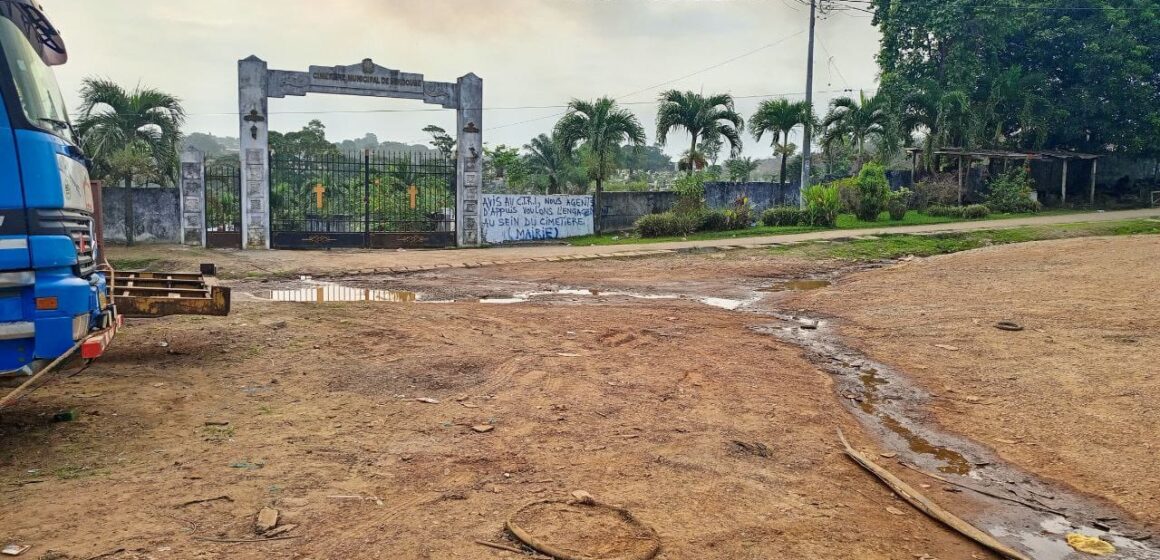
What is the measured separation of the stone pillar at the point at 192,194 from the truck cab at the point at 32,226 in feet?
49.5

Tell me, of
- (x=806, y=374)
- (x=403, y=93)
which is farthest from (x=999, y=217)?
(x=806, y=374)

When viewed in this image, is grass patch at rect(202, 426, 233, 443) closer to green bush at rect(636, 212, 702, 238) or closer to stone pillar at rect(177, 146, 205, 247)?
stone pillar at rect(177, 146, 205, 247)

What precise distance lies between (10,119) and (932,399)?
22.7ft

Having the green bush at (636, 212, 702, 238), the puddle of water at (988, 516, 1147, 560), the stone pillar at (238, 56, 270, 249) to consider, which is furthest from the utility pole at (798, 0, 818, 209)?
the puddle of water at (988, 516, 1147, 560)

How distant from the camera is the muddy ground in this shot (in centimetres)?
387

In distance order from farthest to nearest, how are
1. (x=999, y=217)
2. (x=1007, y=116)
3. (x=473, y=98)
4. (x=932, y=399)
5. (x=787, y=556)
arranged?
(x=1007, y=116)
(x=999, y=217)
(x=473, y=98)
(x=932, y=399)
(x=787, y=556)

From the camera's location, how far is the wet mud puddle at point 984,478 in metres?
4.03

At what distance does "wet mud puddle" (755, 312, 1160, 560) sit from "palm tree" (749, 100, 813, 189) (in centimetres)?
2005

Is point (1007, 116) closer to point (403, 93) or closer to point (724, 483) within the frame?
point (403, 93)

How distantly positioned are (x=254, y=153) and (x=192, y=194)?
1.79 metres

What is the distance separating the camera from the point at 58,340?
4746mm

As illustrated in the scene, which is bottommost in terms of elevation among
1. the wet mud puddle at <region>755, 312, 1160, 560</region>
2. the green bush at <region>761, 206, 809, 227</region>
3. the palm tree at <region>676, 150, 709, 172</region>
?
the wet mud puddle at <region>755, 312, 1160, 560</region>

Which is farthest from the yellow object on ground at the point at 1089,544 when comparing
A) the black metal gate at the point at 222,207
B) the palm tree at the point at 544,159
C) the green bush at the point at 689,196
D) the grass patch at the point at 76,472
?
the palm tree at the point at 544,159

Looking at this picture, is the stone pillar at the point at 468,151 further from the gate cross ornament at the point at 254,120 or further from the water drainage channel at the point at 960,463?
the water drainage channel at the point at 960,463
